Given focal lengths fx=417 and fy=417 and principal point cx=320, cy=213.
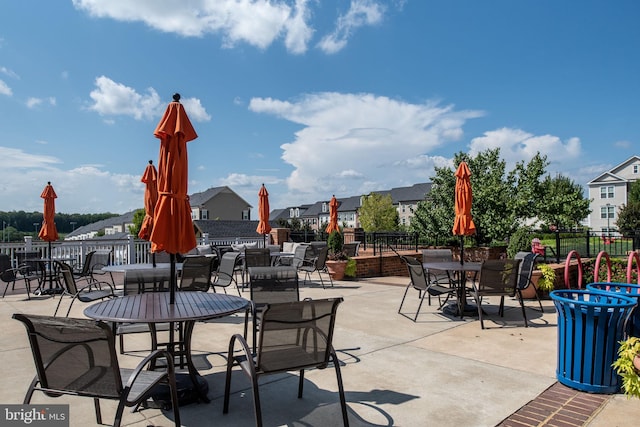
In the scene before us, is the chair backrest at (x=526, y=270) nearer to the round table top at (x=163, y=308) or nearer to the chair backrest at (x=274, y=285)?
the chair backrest at (x=274, y=285)

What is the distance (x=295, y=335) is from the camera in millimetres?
2773

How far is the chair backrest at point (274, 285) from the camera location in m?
4.36

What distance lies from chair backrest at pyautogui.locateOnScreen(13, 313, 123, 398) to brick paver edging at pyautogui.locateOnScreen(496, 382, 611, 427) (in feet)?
8.39

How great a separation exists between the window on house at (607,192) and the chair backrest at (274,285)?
5678 centimetres

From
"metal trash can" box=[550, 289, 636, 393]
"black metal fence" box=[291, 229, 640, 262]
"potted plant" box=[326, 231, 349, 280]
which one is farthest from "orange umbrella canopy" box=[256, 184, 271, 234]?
"metal trash can" box=[550, 289, 636, 393]

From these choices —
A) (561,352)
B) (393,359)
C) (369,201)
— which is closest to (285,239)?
(393,359)

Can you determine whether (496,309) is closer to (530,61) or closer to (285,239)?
(530,61)

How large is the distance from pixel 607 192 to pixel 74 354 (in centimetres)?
5942

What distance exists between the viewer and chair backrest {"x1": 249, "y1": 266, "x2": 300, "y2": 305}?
172 inches

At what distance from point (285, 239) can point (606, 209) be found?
47.9 m

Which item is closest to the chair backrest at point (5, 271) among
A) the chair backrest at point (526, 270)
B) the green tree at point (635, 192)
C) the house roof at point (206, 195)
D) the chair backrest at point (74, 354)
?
the chair backrest at point (74, 354)

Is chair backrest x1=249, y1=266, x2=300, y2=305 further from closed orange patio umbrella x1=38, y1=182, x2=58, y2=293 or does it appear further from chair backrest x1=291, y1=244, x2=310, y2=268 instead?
closed orange patio umbrella x1=38, y1=182, x2=58, y2=293

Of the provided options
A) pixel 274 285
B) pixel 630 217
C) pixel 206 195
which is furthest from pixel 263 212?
pixel 206 195

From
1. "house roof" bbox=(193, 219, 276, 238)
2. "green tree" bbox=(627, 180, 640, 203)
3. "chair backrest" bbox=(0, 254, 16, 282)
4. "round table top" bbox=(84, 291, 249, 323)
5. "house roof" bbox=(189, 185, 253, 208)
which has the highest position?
"house roof" bbox=(189, 185, 253, 208)
